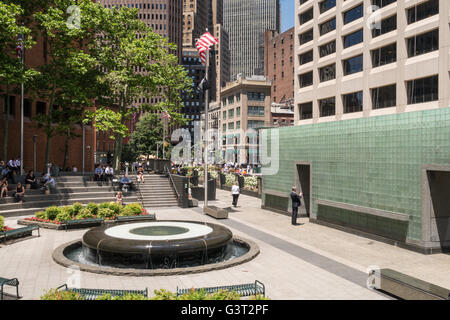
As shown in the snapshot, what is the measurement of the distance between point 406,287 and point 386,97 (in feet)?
82.7

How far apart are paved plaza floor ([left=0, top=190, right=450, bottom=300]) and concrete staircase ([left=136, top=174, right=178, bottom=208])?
1012cm

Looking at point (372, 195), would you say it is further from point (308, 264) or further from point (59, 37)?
point (59, 37)

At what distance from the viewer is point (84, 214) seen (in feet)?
67.7

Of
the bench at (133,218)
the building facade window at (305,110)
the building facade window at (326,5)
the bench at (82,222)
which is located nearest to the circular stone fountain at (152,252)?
the bench at (82,222)

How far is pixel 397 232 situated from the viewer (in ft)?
54.5

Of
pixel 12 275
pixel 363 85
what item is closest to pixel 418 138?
pixel 12 275

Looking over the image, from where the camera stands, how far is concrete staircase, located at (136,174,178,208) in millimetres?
29312

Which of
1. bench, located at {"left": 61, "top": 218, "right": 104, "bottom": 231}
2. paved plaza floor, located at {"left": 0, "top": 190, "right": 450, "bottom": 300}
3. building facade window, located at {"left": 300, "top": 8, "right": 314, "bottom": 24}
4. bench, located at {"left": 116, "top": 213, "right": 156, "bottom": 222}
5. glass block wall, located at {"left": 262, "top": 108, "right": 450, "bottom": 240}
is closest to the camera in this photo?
paved plaza floor, located at {"left": 0, "top": 190, "right": 450, "bottom": 300}

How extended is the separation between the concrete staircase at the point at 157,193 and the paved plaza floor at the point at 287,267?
33.2ft

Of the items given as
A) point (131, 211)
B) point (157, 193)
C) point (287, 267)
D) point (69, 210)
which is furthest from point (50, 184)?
point (287, 267)

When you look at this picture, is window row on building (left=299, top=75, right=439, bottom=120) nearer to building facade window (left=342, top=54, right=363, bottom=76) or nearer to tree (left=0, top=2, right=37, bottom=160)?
building facade window (left=342, top=54, right=363, bottom=76)

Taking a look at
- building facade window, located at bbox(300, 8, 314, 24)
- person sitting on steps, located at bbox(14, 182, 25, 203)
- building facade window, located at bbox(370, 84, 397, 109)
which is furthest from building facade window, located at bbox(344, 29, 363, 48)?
person sitting on steps, located at bbox(14, 182, 25, 203)

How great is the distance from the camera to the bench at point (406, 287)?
859 centimetres

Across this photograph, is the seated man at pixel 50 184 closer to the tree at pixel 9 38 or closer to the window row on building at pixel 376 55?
the tree at pixel 9 38
